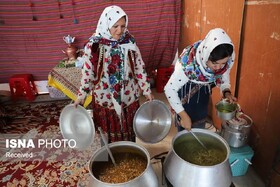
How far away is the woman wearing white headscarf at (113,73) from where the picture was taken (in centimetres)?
130

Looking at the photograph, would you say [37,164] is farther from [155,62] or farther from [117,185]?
[155,62]

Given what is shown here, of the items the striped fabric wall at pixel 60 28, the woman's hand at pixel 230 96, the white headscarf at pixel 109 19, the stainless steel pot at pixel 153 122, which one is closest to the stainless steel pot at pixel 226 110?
the woman's hand at pixel 230 96

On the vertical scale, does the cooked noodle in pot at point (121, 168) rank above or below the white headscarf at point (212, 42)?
below

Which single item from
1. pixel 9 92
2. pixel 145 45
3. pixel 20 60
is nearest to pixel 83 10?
pixel 145 45

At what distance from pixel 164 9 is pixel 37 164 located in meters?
2.24

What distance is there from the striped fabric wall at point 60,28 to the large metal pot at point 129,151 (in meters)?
2.10

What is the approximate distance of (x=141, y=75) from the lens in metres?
1.45

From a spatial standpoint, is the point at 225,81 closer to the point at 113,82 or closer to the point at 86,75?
the point at 113,82

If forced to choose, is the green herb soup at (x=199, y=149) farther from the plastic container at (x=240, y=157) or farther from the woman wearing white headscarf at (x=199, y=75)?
the plastic container at (x=240, y=157)

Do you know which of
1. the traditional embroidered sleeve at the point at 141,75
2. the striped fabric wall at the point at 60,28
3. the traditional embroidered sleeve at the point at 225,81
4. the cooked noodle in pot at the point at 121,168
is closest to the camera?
Answer: the cooked noodle in pot at the point at 121,168

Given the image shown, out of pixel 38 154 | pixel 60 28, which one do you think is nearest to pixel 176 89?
pixel 38 154

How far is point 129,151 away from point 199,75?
55 centimetres

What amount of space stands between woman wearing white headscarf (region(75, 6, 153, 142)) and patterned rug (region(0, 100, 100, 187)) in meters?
0.56

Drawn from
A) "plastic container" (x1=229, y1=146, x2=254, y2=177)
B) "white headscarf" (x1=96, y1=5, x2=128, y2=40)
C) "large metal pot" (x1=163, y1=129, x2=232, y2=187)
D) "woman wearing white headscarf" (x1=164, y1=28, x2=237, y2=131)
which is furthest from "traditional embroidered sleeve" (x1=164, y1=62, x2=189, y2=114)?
"plastic container" (x1=229, y1=146, x2=254, y2=177)
